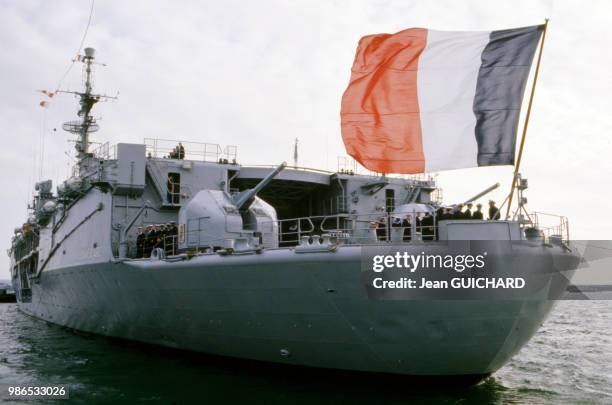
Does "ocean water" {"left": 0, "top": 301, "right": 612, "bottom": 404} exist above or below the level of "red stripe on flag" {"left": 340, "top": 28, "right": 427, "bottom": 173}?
below

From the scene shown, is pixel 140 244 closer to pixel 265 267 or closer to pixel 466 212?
pixel 265 267

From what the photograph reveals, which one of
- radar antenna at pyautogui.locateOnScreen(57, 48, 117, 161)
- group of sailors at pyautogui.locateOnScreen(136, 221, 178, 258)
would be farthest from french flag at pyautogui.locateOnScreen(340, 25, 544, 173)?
radar antenna at pyautogui.locateOnScreen(57, 48, 117, 161)

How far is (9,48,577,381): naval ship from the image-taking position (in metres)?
10.6

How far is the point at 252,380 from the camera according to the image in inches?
476

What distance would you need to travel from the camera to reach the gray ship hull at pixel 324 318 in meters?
10.5

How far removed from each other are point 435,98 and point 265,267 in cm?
492

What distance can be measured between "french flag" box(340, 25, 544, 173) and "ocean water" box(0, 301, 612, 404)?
4484 millimetres

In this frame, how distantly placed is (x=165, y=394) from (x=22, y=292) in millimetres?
25223

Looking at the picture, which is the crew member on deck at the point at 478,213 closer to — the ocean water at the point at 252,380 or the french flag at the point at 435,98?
the french flag at the point at 435,98

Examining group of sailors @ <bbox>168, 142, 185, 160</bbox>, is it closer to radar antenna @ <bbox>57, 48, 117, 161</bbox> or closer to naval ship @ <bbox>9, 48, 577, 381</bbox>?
naval ship @ <bbox>9, 48, 577, 381</bbox>

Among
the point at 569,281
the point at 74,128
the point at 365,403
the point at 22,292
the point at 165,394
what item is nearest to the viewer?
the point at 365,403

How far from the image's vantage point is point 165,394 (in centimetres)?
1126

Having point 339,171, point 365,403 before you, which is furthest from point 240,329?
point 339,171

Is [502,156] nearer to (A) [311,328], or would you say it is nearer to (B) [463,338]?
(B) [463,338]
